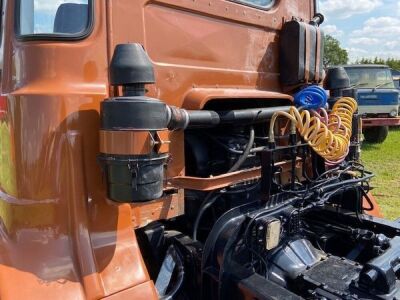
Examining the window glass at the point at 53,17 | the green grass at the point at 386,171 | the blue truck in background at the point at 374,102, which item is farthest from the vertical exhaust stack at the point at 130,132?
the blue truck in background at the point at 374,102

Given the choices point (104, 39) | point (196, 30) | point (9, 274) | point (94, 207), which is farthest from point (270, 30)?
point (9, 274)

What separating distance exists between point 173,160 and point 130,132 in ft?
1.83

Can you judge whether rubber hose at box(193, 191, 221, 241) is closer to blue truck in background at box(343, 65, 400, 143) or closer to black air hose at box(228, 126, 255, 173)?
black air hose at box(228, 126, 255, 173)

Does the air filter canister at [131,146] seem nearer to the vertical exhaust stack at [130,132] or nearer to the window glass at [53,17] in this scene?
the vertical exhaust stack at [130,132]

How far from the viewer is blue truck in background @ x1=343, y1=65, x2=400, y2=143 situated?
443 inches

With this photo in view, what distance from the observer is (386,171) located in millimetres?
7754

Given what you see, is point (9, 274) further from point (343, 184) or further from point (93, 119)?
point (343, 184)

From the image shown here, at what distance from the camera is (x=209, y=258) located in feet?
6.38

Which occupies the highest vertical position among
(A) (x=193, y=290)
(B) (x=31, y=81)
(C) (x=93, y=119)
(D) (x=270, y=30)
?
(D) (x=270, y=30)

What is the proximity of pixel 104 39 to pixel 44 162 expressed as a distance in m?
0.53

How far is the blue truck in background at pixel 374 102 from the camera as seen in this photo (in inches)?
443

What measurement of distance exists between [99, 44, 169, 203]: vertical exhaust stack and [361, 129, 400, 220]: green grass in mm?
4172

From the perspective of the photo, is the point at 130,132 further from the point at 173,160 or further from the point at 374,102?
the point at 374,102

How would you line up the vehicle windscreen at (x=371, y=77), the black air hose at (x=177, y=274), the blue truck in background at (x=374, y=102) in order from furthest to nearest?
the vehicle windscreen at (x=371, y=77)
the blue truck in background at (x=374, y=102)
the black air hose at (x=177, y=274)
